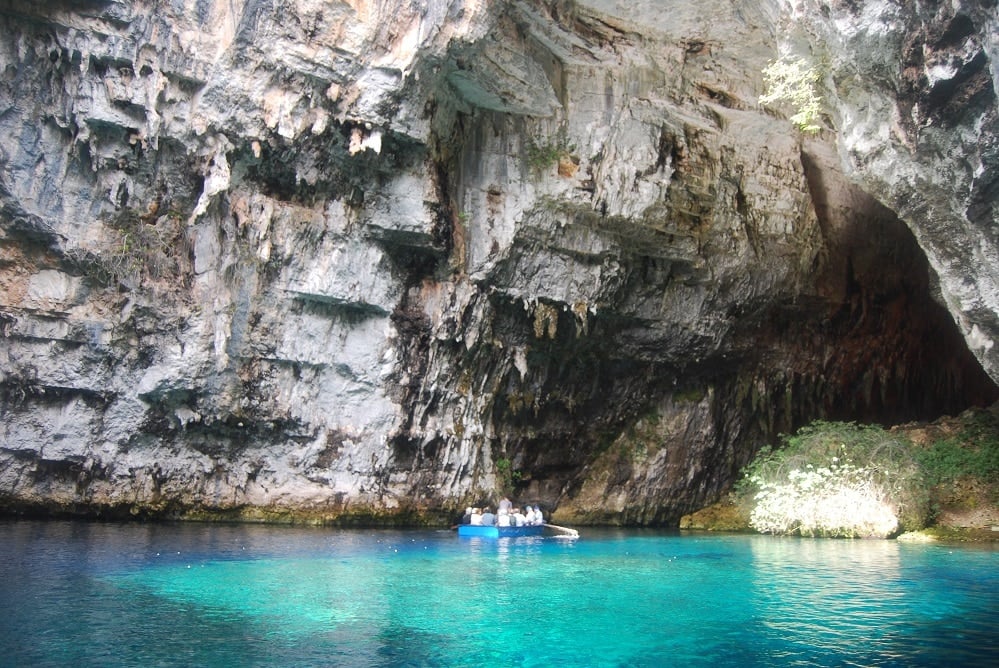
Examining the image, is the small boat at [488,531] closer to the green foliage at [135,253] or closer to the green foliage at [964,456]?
the green foliage at [135,253]

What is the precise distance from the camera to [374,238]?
16.6 m

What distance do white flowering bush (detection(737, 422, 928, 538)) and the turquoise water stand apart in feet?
6.74

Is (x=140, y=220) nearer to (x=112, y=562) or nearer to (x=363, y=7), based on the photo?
(x=363, y=7)

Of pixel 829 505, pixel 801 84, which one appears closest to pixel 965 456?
pixel 829 505

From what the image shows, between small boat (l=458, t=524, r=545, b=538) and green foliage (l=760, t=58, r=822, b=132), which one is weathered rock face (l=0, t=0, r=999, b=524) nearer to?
small boat (l=458, t=524, r=545, b=538)

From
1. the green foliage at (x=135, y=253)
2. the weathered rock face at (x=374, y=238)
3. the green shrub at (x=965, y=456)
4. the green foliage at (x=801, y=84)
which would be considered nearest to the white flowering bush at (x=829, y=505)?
the green shrub at (x=965, y=456)

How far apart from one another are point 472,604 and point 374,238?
32.4 ft

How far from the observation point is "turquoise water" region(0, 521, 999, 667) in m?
6.20

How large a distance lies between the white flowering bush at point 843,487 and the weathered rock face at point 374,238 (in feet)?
12.6

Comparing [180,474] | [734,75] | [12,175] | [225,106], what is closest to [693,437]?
[734,75]

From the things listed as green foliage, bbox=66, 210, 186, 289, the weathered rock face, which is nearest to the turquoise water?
the weathered rock face

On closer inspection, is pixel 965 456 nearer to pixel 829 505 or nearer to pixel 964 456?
pixel 964 456

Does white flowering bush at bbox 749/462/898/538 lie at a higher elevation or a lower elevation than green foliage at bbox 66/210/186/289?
lower

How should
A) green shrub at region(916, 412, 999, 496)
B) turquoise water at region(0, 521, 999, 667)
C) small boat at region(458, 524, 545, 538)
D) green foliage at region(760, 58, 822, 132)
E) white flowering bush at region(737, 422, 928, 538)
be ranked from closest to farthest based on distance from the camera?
1. turquoise water at region(0, 521, 999, 667)
2. green foliage at region(760, 58, 822, 132)
3. white flowering bush at region(737, 422, 928, 538)
4. green shrub at region(916, 412, 999, 496)
5. small boat at region(458, 524, 545, 538)
